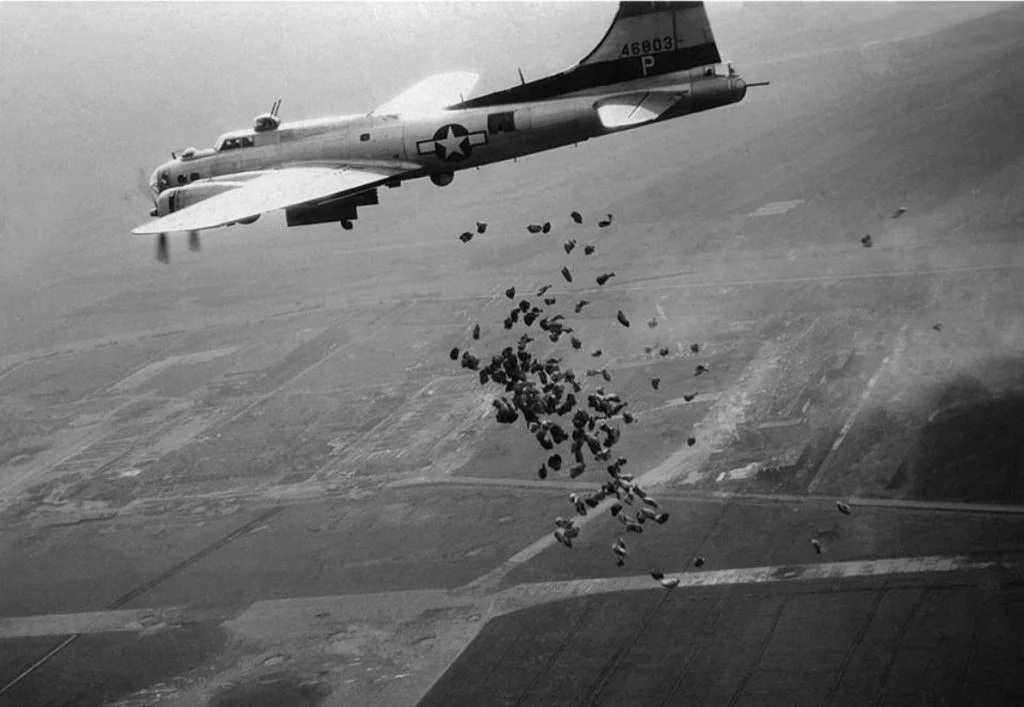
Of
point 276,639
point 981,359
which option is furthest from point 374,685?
point 981,359

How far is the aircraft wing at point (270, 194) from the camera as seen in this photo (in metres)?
46.0

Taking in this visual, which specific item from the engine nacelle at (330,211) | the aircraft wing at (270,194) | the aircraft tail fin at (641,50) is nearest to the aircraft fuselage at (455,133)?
the aircraft tail fin at (641,50)

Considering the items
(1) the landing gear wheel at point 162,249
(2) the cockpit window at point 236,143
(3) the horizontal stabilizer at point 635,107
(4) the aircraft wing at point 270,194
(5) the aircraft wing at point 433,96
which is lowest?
(1) the landing gear wheel at point 162,249

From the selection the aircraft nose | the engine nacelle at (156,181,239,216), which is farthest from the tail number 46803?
the engine nacelle at (156,181,239,216)

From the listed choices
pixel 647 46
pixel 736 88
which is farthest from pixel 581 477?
pixel 736 88

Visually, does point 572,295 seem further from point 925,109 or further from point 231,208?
point 231,208

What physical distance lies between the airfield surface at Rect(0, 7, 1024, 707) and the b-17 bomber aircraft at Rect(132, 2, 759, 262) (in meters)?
14.3

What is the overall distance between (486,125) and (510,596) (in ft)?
154

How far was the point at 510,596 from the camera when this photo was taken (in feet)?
298

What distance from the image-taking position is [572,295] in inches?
6275

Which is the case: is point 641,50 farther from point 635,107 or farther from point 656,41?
point 635,107

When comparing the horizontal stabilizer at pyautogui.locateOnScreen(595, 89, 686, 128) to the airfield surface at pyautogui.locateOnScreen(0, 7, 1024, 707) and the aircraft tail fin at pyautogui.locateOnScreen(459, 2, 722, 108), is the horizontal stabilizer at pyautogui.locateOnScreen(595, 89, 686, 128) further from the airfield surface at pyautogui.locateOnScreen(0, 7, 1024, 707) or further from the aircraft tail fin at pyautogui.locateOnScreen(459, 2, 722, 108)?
the airfield surface at pyautogui.locateOnScreen(0, 7, 1024, 707)

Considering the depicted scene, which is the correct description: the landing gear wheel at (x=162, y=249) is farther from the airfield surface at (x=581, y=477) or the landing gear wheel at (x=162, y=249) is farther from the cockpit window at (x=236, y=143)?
the airfield surface at (x=581, y=477)

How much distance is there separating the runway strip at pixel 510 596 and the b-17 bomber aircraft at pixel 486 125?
144ft
